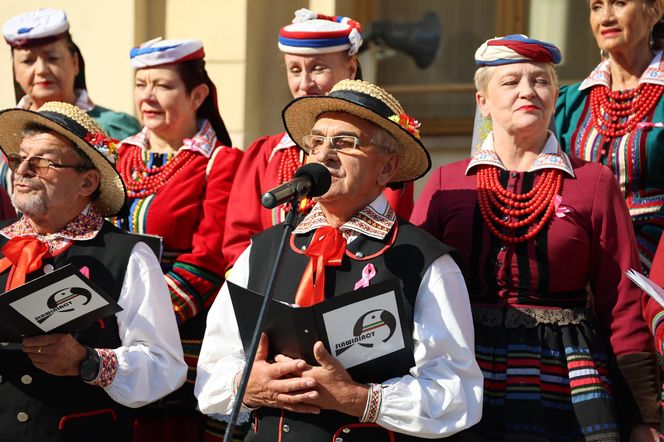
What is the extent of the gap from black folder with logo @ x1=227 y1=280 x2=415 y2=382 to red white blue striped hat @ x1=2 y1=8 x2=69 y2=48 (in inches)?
102

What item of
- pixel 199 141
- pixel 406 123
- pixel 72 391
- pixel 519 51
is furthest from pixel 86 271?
pixel 519 51

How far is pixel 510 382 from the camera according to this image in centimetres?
458

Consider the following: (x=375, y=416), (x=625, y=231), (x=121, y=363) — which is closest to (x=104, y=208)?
(x=121, y=363)

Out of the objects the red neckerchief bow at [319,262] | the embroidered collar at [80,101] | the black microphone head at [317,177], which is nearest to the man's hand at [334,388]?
the red neckerchief bow at [319,262]

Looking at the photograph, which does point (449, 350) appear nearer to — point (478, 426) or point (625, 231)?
point (478, 426)

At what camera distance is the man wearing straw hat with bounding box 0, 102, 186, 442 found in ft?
14.5

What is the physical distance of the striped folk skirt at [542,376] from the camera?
450 cm

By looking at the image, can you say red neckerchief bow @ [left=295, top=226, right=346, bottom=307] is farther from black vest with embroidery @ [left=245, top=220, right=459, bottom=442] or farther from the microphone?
the microphone

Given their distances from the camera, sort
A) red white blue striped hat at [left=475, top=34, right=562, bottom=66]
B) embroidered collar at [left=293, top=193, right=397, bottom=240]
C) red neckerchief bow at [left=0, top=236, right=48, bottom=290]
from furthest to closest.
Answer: red white blue striped hat at [left=475, top=34, right=562, bottom=66], red neckerchief bow at [left=0, top=236, right=48, bottom=290], embroidered collar at [left=293, top=193, right=397, bottom=240]

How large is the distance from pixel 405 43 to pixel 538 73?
3207mm

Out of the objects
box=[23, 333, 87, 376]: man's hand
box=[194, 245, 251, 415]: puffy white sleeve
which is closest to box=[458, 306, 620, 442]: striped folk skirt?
box=[194, 245, 251, 415]: puffy white sleeve

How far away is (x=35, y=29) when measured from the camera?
20.5ft

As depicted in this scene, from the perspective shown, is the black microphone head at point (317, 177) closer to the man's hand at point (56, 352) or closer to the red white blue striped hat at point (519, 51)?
the man's hand at point (56, 352)

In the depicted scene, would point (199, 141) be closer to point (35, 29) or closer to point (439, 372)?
point (35, 29)
